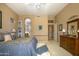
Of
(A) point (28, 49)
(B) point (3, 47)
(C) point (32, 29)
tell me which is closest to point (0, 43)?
(B) point (3, 47)

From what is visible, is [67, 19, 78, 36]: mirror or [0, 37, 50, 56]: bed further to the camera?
[67, 19, 78, 36]: mirror

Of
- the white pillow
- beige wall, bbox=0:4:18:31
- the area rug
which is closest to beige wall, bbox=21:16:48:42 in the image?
the area rug

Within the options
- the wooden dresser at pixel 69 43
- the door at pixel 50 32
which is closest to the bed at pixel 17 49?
the door at pixel 50 32

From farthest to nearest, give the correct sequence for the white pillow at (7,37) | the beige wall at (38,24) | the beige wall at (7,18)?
the beige wall at (38,24) → the beige wall at (7,18) → the white pillow at (7,37)

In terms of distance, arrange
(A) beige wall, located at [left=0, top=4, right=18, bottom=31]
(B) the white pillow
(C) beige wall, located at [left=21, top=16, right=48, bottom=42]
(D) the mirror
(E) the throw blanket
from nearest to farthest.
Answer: (E) the throw blanket
(B) the white pillow
(A) beige wall, located at [left=0, top=4, right=18, bottom=31]
(C) beige wall, located at [left=21, top=16, right=48, bottom=42]
(D) the mirror

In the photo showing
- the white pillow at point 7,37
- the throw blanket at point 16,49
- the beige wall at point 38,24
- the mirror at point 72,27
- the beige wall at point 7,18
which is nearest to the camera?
the throw blanket at point 16,49

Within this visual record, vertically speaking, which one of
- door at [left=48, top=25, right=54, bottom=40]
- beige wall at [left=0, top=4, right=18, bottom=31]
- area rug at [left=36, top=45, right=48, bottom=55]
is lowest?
area rug at [left=36, top=45, right=48, bottom=55]

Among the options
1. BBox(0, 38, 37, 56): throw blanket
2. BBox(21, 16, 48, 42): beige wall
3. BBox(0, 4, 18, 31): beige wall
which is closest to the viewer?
BBox(0, 38, 37, 56): throw blanket

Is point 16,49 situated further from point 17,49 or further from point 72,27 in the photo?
point 72,27

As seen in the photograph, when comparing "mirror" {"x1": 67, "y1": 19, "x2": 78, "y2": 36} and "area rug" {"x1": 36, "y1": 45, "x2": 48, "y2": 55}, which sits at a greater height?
"mirror" {"x1": 67, "y1": 19, "x2": 78, "y2": 36}

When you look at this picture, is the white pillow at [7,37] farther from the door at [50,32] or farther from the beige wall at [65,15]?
the beige wall at [65,15]

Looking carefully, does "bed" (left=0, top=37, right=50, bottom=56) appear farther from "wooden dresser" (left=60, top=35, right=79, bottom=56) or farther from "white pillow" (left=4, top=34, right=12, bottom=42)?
"wooden dresser" (left=60, top=35, right=79, bottom=56)

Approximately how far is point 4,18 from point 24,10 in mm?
695

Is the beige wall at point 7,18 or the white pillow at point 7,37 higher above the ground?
the beige wall at point 7,18
